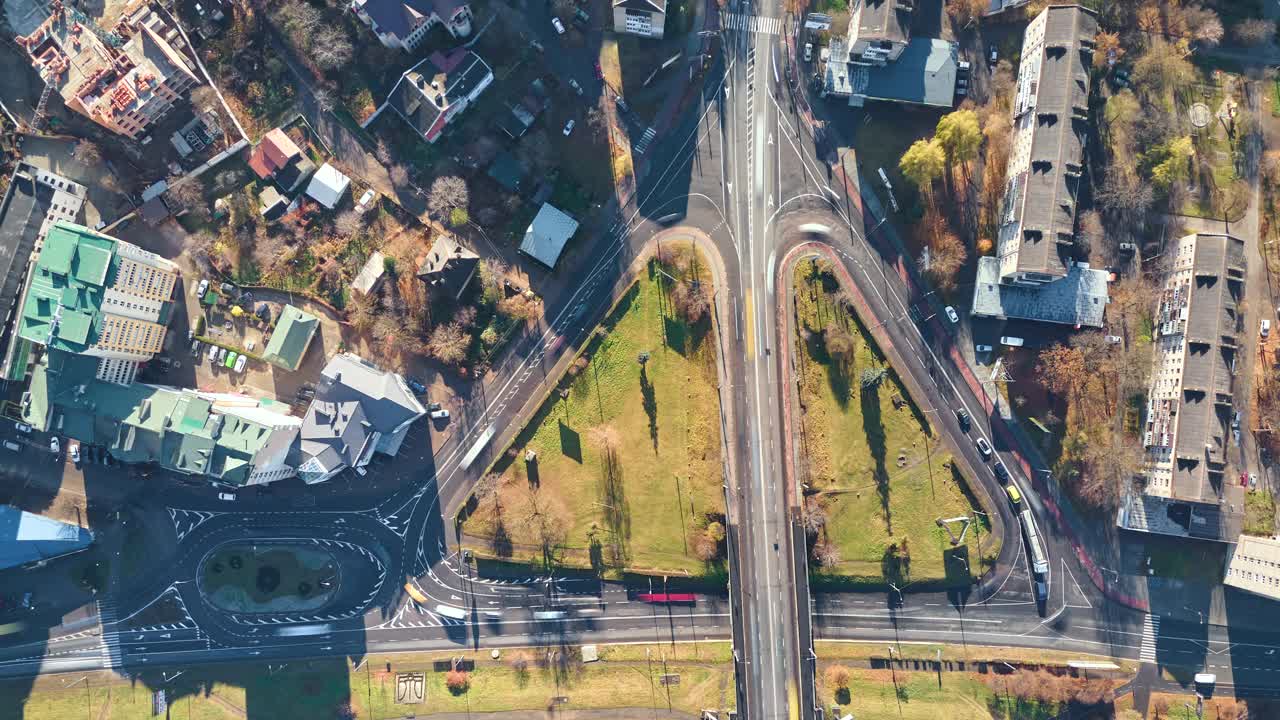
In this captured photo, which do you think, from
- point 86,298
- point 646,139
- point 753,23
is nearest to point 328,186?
point 86,298

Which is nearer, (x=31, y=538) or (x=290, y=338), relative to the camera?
(x=31, y=538)

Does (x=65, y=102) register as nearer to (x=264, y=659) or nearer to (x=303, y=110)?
(x=303, y=110)

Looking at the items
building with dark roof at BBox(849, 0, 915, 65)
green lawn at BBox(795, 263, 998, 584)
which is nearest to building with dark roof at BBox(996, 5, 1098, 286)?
building with dark roof at BBox(849, 0, 915, 65)

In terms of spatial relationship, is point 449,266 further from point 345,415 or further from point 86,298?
point 86,298

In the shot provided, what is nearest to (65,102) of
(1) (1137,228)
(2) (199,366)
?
(2) (199,366)

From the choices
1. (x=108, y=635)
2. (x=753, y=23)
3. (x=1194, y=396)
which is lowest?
(x=108, y=635)

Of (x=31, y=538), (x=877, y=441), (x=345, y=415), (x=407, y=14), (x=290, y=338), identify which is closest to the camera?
(x=407, y=14)
